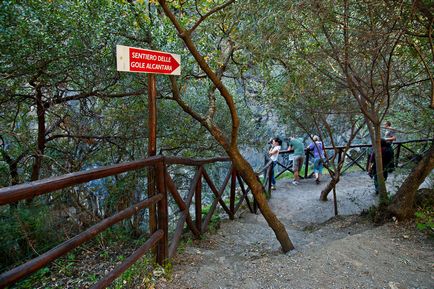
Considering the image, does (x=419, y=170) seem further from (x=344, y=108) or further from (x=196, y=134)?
(x=196, y=134)

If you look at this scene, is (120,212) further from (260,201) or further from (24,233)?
(260,201)

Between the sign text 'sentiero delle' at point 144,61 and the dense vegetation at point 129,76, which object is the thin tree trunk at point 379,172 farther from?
the sign text 'sentiero delle' at point 144,61

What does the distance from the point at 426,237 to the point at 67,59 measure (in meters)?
4.99

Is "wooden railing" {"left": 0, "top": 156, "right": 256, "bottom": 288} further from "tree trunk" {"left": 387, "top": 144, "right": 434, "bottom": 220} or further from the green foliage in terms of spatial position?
"tree trunk" {"left": 387, "top": 144, "right": 434, "bottom": 220}

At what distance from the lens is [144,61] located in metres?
2.64

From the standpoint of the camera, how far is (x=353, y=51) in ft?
14.8

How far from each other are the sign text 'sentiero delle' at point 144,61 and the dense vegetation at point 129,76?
253 mm

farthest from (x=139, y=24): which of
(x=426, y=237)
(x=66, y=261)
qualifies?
(x=426, y=237)

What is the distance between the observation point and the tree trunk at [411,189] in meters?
4.11

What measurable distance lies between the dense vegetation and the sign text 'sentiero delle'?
0.83 feet

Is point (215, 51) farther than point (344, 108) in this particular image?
No

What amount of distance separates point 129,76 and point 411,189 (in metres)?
4.45

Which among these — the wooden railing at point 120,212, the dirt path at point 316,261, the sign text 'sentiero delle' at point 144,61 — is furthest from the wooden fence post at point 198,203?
the sign text 'sentiero delle' at point 144,61

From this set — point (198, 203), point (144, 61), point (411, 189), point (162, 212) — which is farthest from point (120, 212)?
point (411, 189)
